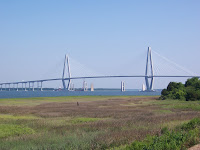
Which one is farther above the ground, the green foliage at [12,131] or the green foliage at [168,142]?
the green foliage at [168,142]

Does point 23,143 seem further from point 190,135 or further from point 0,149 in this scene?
point 190,135

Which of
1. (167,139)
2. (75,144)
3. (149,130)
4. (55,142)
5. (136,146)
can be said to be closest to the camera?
(136,146)

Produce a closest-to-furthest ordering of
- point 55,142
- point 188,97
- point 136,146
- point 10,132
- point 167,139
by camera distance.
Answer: point 136,146, point 167,139, point 55,142, point 10,132, point 188,97

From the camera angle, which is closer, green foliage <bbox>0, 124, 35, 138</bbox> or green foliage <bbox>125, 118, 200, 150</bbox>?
green foliage <bbox>125, 118, 200, 150</bbox>

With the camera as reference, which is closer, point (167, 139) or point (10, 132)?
point (167, 139)

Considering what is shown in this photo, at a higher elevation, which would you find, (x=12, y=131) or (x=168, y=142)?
(x=168, y=142)

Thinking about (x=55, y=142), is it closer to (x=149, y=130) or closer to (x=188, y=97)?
(x=149, y=130)

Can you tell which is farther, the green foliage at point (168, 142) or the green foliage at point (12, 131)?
the green foliage at point (12, 131)

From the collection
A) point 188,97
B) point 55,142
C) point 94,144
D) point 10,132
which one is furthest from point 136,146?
point 188,97

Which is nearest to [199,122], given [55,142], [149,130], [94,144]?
[149,130]

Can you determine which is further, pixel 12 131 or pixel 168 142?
pixel 12 131

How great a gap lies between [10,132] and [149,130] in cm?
601

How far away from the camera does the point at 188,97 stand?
44.4 meters

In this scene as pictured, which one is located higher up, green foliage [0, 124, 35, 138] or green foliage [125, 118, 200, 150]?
green foliage [125, 118, 200, 150]
